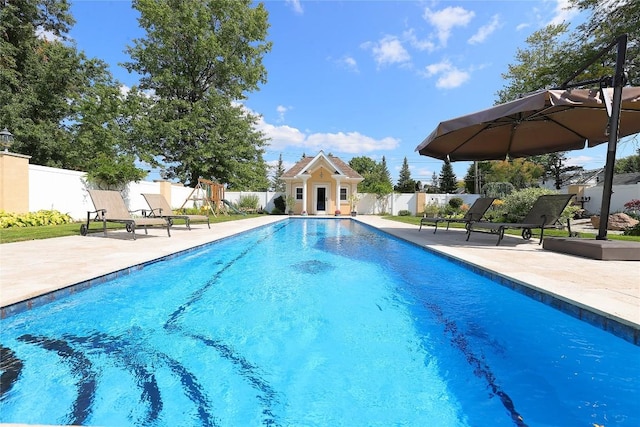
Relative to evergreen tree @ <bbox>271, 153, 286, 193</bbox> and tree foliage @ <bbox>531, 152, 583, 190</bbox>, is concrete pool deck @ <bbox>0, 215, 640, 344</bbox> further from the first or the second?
evergreen tree @ <bbox>271, 153, 286, 193</bbox>

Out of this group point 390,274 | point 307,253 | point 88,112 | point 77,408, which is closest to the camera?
point 77,408

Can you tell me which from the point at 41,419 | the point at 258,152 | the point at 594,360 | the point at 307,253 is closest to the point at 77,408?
the point at 41,419

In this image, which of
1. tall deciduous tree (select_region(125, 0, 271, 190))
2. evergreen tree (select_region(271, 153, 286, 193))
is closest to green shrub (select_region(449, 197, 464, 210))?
tall deciduous tree (select_region(125, 0, 271, 190))

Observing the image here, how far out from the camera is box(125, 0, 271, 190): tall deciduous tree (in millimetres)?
22016

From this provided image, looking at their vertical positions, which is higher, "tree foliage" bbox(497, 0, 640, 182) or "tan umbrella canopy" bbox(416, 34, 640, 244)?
"tree foliage" bbox(497, 0, 640, 182)

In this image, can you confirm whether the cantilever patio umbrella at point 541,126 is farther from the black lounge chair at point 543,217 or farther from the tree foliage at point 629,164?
the tree foliage at point 629,164

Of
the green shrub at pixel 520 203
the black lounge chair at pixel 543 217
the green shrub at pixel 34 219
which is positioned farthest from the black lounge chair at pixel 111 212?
the green shrub at pixel 520 203

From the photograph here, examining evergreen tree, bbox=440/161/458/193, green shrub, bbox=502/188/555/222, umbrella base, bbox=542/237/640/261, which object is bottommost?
umbrella base, bbox=542/237/640/261

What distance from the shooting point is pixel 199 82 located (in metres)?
24.6

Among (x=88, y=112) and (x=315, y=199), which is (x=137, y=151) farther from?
(x=315, y=199)

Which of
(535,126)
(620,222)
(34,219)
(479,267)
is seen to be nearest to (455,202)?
(620,222)

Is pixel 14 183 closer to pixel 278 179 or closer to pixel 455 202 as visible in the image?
pixel 455 202

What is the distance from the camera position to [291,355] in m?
2.64

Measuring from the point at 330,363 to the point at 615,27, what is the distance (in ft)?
66.9
